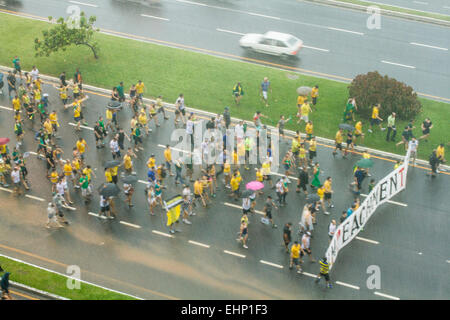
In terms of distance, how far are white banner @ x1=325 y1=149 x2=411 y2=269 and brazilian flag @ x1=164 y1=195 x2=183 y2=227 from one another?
259 inches

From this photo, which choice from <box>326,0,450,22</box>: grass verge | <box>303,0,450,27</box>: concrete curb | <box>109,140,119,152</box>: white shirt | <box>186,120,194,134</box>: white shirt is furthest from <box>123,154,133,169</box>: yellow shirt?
<box>326,0,450,22</box>: grass verge

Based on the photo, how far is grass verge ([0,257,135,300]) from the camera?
74.9 ft

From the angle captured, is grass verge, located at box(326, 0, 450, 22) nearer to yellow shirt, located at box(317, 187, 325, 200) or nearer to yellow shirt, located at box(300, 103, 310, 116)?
yellow shirt, located at box(300, 103, 310, 116)

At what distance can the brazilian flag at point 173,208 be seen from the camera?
82.8 ft

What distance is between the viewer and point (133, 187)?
28266 millimetres

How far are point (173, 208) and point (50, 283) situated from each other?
5.76 meters

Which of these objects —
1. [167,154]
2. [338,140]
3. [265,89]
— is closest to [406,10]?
[265,89]

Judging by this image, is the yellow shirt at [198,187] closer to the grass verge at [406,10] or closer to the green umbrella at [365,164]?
the green umbrella at [365,164]

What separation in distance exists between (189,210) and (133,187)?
319cm

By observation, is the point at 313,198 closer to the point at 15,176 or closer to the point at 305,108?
the point at 305,108

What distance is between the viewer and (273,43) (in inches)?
1532

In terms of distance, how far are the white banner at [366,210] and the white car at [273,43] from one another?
12933 millimetres

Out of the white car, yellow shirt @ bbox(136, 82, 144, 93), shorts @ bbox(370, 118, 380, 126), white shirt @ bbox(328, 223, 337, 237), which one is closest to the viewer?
white shirt @ bbox(328, 223, 337, 237)
